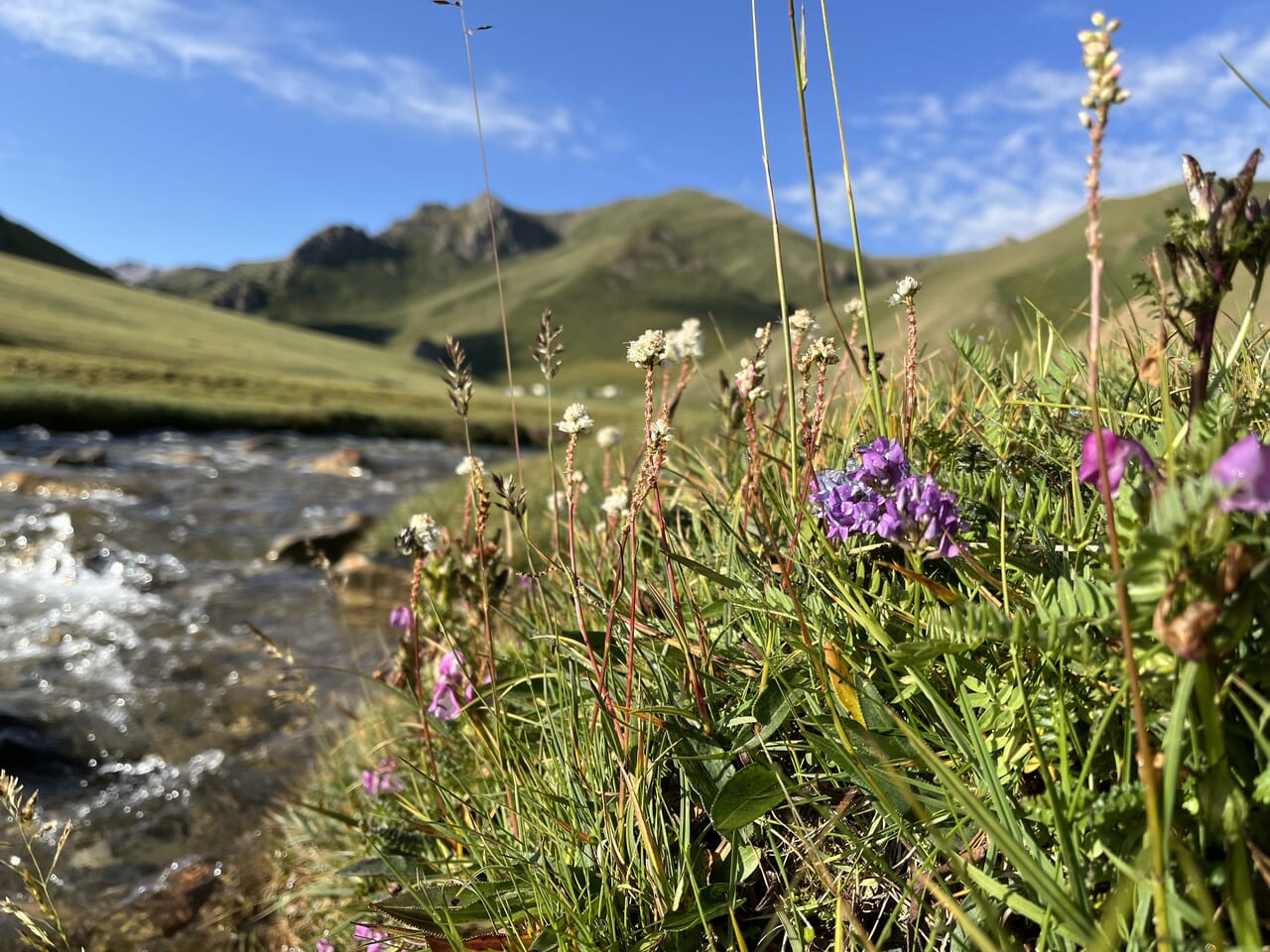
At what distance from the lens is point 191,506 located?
1620cm

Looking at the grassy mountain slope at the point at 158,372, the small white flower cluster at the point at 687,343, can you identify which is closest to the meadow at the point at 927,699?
the small white flower cluster at the point at 687,343

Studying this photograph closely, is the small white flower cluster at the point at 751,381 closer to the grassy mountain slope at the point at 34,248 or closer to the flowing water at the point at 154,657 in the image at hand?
the flowing water at the point at 154,657

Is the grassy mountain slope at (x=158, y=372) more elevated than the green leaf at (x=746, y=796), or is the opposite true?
the grassy mountain slope at (x=158, y=372)

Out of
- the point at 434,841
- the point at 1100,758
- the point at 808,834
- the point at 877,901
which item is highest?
the point at 1100,758

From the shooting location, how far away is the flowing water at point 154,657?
194 inches

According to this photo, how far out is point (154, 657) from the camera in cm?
809

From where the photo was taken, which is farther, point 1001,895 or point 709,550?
point 709,550

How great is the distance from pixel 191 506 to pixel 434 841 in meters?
16.3

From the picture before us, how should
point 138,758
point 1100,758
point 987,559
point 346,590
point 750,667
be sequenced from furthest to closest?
point 346,590 < point 138,758 < point 750,667 < point 987,559 < point 1100,758

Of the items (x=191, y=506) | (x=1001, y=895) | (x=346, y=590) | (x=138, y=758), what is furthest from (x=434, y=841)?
(x=191, y=506)

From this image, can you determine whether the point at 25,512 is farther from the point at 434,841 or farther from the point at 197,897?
the point at 434,841

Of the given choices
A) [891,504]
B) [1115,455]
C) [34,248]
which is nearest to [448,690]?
[891,504]

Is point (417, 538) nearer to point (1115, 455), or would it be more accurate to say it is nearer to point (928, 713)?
point (928, 713)

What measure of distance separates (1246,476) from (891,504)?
2.06 ft
